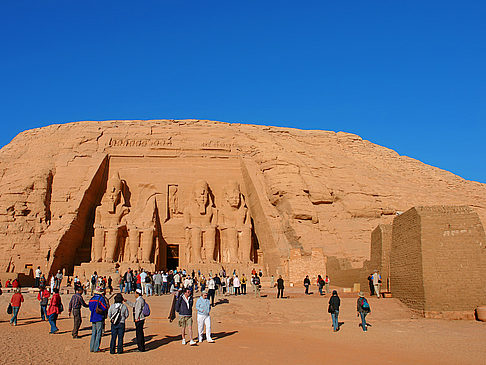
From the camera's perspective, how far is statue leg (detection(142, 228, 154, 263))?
22748 millimetres

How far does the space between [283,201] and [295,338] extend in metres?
13.5

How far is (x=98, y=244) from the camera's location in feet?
74.0

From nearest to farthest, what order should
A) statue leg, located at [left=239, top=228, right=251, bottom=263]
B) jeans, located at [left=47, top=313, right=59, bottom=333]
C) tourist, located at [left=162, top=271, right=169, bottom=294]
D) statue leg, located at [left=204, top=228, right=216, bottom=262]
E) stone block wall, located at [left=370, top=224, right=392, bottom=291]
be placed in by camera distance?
jeans, located at [left=47, top=313, right=59, bottom=333] < stone block wall, located at [left=370, top=224, right=392, bottom=291] < tourist, located at [left=162, top=271, right=169, bottom=294] < statue leg, located at [left=204, top=228, right=216, bottom=262] < statue leg, located at [left=239, top=228, right=251, bottom=263]

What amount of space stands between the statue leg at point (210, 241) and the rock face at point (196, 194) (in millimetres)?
70

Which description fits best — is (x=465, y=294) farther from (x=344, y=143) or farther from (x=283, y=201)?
(x=344, y=143)

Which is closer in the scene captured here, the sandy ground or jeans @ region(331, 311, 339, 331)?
the sandy ground

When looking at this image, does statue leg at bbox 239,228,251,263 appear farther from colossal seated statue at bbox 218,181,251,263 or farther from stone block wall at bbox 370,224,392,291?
stone block wall at bbox 370,224,392,291

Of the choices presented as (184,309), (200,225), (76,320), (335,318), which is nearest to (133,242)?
(200,225)

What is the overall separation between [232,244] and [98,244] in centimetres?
650

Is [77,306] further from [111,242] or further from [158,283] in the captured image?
[111,242]

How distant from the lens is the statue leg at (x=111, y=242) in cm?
2245

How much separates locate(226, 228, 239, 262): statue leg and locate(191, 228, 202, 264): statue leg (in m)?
1.47

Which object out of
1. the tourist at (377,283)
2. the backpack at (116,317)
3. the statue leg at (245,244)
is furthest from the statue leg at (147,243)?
the backpack at (116,317)

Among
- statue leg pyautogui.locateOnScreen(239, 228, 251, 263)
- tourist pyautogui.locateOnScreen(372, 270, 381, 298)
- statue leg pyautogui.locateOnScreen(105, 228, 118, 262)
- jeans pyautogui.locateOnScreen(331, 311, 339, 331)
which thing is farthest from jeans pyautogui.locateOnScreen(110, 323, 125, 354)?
statue leg pyautogui.locateOnScreen(239, 228, 251, 263)
